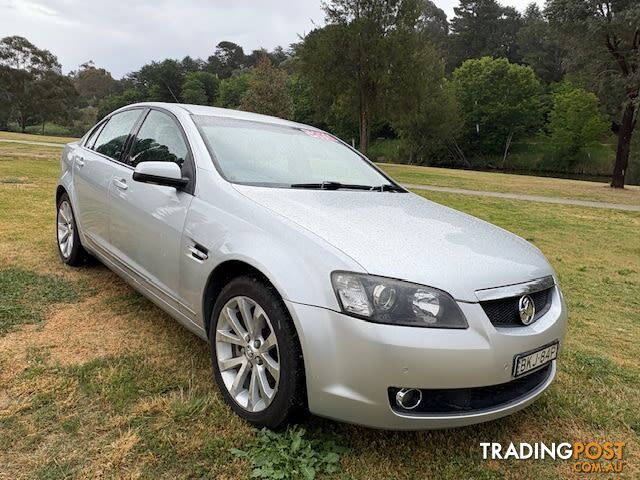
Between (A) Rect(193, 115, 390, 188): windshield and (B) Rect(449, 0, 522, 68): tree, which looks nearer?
(A) Rect(193, 115, 390, 188): windshield

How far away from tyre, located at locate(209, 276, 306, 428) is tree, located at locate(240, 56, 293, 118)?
30.2 meters

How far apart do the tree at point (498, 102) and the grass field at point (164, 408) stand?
5398cm

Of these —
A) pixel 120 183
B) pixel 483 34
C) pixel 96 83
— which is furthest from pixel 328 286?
pixel 96 83

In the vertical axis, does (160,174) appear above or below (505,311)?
above

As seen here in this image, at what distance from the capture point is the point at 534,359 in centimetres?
220

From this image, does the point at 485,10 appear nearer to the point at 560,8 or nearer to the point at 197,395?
the point at 560,8

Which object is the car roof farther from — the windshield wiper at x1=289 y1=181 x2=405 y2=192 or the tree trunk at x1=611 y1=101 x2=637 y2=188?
the tree trunk at x1=611 y1=101 x2=637 y2=188

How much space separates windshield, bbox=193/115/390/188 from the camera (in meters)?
2.90

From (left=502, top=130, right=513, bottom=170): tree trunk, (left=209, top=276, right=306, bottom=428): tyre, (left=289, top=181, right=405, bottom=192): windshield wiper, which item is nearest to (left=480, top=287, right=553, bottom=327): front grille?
(left=209, top=276, right=306, bottom=428): tyre

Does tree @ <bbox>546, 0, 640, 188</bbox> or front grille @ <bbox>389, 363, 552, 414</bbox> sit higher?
tree @ <bbox>546, 0, 640, 188</bbox>

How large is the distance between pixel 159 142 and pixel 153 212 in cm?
63

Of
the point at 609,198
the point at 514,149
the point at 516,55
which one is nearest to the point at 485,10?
the point at 516,55

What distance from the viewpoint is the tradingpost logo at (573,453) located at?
2.28 metres

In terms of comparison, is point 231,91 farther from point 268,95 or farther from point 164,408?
point 164,408
